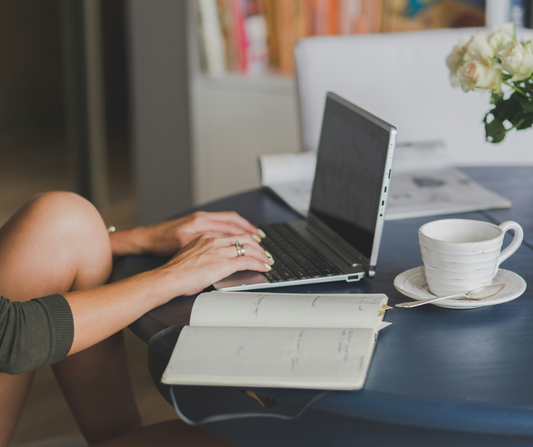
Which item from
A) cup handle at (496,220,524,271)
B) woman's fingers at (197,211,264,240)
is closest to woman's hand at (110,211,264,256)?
woman's fingers at (197,211,264,240)

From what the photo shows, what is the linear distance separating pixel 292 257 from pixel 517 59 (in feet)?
1.50

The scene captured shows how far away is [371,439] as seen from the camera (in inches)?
24.0

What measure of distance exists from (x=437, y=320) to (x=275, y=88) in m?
1.80

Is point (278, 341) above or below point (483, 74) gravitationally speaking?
below

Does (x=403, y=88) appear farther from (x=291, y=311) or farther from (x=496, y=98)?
(x=291, y=311)

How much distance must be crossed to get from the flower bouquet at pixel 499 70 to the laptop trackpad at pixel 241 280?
48cm

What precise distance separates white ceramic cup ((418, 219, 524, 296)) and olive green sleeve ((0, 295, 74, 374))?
0.46 meters

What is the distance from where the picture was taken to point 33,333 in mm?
722

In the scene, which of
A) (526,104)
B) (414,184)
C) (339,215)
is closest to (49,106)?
(414,184)

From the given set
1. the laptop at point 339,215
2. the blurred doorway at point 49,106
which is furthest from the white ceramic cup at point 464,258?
the blurred doorway at point 49,106

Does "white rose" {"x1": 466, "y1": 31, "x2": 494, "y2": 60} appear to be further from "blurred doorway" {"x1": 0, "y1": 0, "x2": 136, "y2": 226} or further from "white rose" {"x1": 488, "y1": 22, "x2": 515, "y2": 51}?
"blurred doorway" {"x1": 0, "y1": 0, "x2": 136, "y2": 226}

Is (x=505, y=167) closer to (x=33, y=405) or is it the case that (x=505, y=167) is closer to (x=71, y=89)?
(x=33, y=405)

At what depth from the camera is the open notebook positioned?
0.59 metres

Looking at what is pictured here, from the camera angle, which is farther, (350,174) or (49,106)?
(49,106)
